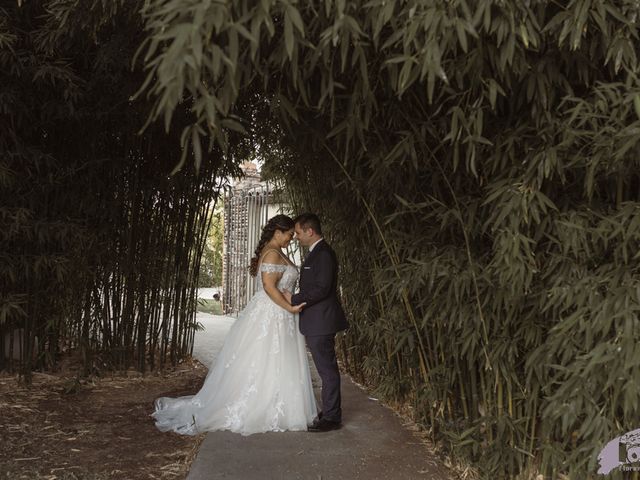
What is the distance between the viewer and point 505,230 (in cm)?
211

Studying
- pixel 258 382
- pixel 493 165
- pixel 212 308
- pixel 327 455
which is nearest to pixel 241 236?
pixel 212 308

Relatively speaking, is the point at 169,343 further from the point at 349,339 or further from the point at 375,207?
the point at 375,207

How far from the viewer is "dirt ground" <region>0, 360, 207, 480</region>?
10.1ft

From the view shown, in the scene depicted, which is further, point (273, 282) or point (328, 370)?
point (273, 282)

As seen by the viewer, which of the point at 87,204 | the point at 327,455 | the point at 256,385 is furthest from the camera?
the point at 87,204

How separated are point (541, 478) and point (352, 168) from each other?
164 centimetres

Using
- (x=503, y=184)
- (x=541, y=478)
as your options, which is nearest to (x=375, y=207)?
(x=503, y=184)

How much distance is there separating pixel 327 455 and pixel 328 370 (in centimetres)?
48

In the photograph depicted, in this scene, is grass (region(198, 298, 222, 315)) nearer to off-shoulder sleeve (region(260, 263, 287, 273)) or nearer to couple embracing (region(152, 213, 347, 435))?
couple embracing (region(152, 213, 347, 435))

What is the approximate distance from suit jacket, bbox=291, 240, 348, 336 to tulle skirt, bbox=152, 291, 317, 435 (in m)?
0.26

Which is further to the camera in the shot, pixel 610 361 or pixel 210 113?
pixel 610 361

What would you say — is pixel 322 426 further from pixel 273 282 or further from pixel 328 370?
pixel 273 282

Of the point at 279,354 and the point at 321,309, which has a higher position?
the point at 321,309

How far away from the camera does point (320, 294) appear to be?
3.31m
